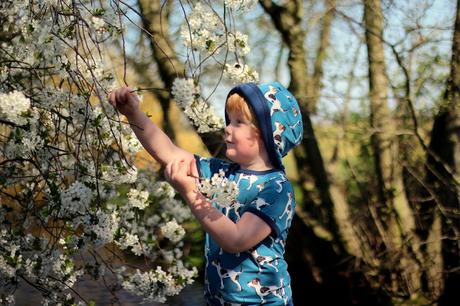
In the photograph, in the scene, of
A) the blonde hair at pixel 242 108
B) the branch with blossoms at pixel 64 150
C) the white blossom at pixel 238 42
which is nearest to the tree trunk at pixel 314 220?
the branch with blossoms at pixel 64 150

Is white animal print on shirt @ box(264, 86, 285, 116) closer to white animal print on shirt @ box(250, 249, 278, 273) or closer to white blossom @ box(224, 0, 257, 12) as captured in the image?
white animal print on shirt @ box(250, 249, 278, 273)

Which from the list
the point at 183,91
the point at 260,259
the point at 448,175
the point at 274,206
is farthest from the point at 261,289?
the point at 448,175

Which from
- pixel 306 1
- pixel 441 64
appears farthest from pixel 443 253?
pixel 306 1

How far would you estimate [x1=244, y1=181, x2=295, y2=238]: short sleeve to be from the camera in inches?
96.7

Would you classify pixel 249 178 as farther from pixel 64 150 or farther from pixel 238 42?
pixel 64 150

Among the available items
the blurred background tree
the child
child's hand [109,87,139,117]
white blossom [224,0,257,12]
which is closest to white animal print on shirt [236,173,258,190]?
the child

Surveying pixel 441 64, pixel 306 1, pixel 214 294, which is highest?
pixel 306 1

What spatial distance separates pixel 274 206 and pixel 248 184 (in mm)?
132

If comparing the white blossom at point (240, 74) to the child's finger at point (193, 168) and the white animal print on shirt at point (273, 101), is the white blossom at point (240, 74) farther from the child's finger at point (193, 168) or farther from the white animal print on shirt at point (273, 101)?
the child's finger at point (193, 168)

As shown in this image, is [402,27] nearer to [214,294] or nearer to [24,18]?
[24,18]

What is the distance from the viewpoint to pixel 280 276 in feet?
8.33

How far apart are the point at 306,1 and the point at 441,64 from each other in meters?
1.39

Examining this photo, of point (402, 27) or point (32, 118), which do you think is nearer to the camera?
point (32, 118)

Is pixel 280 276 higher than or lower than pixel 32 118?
lower
